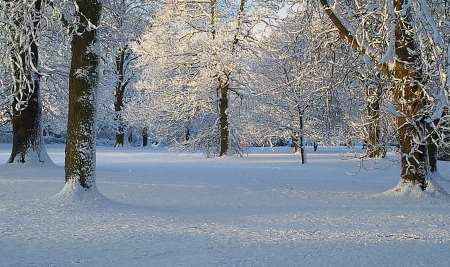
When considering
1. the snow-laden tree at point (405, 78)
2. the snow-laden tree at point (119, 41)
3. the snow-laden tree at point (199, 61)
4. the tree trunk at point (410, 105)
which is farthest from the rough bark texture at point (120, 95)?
the tree trunk at point (410, 105)

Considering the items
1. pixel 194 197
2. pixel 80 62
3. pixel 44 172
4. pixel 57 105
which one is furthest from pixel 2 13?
pixel 57 105

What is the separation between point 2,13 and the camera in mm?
9773

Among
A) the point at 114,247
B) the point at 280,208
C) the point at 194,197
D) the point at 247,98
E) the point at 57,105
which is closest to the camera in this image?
the point at 114,247

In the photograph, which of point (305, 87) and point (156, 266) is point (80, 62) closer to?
point (156, 266)

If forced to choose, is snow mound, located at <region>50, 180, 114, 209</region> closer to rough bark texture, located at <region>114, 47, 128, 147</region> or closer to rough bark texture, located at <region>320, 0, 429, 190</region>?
rough bark texture, located at <region>320, 0, 429, 190</region>

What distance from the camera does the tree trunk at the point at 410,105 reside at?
10883 mm

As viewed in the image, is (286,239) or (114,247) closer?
(114,247)

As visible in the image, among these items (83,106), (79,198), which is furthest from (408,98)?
(79,198)

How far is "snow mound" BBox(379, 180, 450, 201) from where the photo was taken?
11.5 metres

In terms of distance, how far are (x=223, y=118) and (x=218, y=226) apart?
18584 mm

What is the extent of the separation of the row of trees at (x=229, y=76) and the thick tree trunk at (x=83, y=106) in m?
0.02

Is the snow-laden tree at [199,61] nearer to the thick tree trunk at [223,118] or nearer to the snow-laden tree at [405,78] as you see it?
the thick tree trunk at [223,118]

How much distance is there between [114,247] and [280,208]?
4.16 m

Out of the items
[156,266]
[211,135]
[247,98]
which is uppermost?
[247,98]
